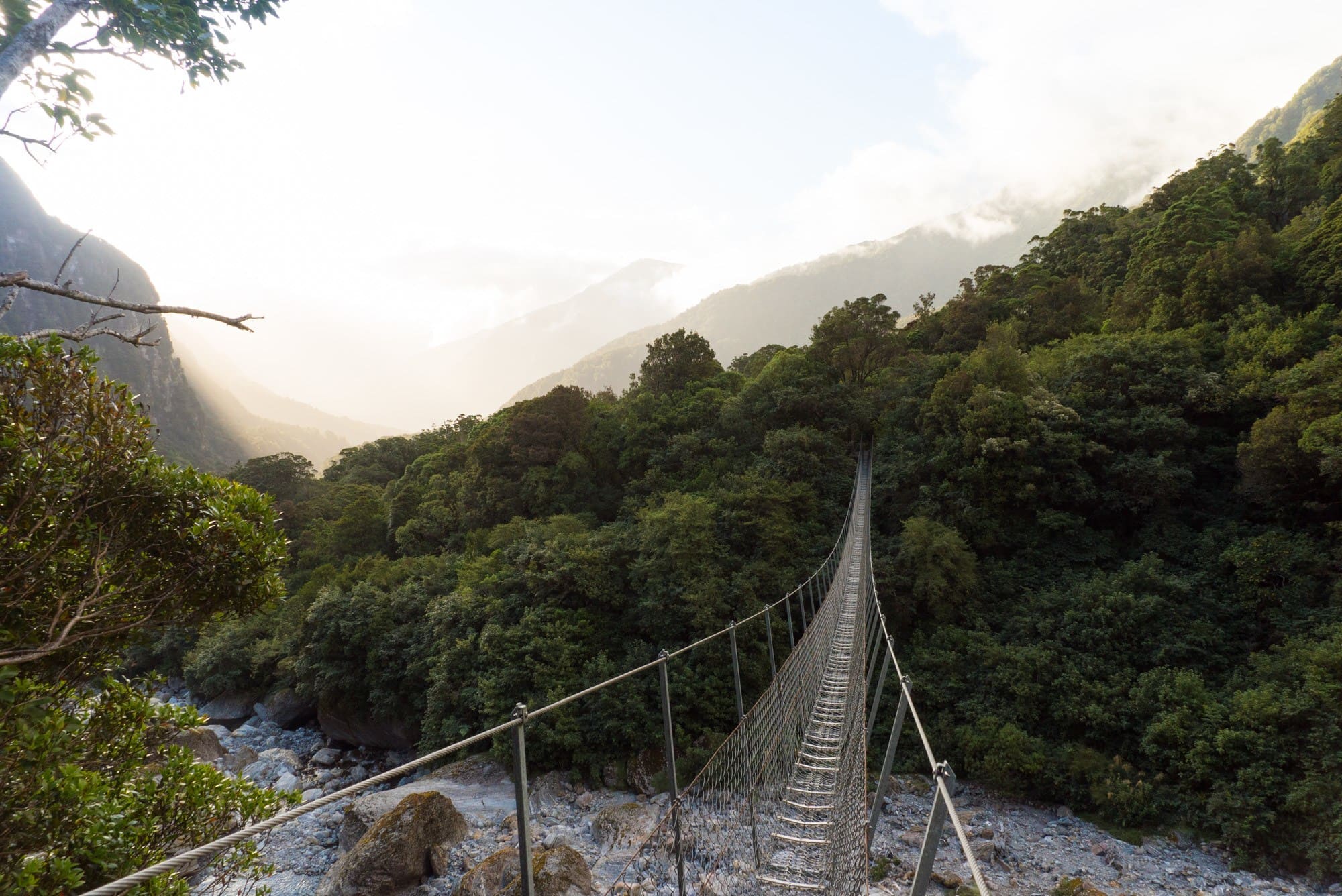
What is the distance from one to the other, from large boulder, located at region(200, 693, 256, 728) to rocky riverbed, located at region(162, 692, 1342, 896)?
297 centimetres

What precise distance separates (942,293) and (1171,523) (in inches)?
3992

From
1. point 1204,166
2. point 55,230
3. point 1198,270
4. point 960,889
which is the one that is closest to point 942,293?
point 1204,166

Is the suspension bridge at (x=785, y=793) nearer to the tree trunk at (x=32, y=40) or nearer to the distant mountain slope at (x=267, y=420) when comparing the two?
the tree trunk at (x=32, y=40)

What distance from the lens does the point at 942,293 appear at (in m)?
95.8

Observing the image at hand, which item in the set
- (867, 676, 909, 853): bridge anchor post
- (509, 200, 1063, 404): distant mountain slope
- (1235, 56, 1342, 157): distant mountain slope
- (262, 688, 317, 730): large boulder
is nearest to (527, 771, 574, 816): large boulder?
(867, 676, 909, 853): bridge anchor post

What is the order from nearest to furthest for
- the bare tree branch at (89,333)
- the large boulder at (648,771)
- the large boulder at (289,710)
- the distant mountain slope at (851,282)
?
the bare tree branch at (89,333), the large boulder at (648,771), the large boulder at (289,710), the distant mountain slope at (851,282)

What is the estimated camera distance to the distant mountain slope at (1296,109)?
36469 millimetres

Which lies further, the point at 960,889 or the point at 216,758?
the point at 216,758

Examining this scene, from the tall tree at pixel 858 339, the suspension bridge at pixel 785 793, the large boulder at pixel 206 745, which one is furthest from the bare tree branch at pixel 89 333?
the tall tree at pixel 858 339

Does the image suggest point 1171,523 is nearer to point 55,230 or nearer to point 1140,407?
point 1140,407

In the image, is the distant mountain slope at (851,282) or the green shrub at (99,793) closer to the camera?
the green shrub at (99,793)

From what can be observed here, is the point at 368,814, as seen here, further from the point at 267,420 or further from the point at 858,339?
the point at 267,420

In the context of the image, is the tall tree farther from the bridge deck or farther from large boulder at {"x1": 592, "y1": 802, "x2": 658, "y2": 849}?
large boulder at {"x1": 592, "y1": 802, "x2": 658, "y2": 849}

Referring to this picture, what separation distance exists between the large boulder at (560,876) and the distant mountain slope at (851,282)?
85656mm
